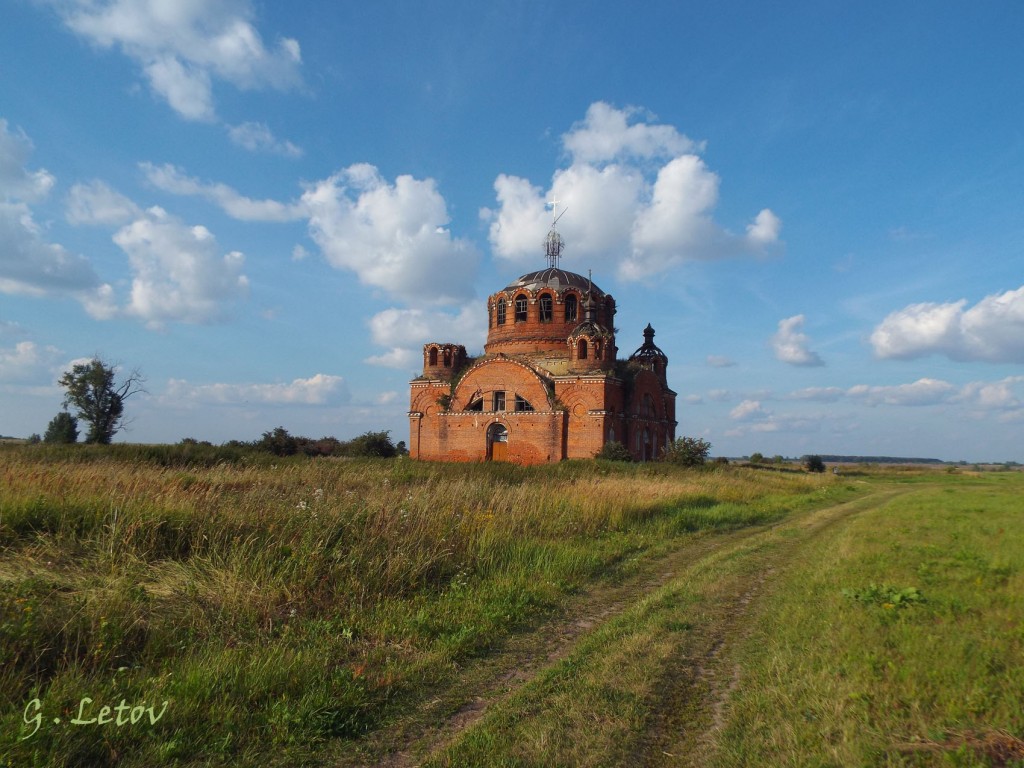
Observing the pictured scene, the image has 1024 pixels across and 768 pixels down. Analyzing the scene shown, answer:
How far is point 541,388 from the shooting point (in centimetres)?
3288

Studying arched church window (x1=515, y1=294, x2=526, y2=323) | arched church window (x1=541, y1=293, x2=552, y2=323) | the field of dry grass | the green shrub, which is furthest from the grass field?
arched church window (x1=515, y1=294, x2=526, y2=323)

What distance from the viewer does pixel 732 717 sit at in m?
4.10

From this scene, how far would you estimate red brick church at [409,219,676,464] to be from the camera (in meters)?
32.4

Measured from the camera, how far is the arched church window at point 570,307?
1444 inches

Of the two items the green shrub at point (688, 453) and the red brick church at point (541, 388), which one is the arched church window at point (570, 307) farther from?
the green shrub at point (688, 453)

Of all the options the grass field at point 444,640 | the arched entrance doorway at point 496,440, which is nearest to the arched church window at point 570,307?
the arched entrance doorway at point 496,440

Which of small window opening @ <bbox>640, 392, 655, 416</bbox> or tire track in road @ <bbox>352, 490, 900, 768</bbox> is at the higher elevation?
small window opening @ <bbox>640, 392, 655, 416</bbox>

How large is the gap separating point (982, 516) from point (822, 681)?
12379mm

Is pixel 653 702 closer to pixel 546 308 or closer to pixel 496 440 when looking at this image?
pixel 496 440

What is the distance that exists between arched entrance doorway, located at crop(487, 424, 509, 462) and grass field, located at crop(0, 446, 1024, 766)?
2385cm

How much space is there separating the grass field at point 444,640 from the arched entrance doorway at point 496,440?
2385 cm

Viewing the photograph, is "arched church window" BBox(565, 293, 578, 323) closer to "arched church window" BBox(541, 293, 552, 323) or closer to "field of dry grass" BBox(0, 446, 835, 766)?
"arched church window" BBox(541, 293, 552, 323)

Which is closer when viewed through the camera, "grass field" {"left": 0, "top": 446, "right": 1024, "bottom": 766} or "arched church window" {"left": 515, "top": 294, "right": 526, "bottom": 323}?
"grass field" {"left": 0, "top": 446, "right": 1024, "bottom": 766}

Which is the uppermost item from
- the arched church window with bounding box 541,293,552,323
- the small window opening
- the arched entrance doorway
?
the arched church window with bounding box 541,293,552,323
